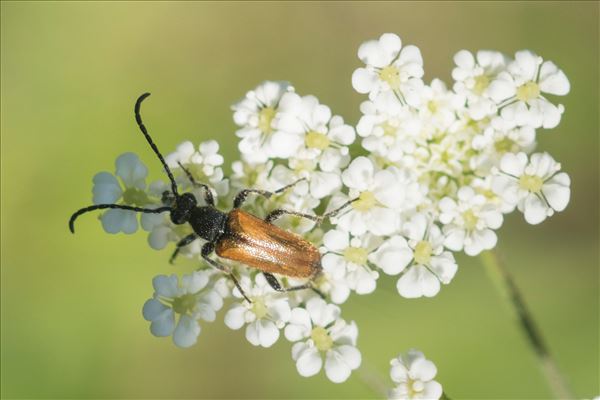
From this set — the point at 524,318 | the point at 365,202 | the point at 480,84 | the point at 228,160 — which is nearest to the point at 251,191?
the point at 365,202

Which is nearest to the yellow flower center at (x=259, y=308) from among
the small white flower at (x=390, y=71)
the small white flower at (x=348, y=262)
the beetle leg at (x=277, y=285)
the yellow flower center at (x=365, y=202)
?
the beetle leg at (x=277, y=285)

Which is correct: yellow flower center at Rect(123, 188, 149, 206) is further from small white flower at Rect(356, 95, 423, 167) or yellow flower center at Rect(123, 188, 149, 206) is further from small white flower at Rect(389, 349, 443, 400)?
small white flower at Rect(389, 349, 443, 400)

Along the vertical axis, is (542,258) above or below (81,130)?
below

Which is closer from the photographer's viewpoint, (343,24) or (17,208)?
(17,208)

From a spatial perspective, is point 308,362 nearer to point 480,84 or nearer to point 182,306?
point 182,306

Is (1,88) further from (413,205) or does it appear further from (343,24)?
(413,205)

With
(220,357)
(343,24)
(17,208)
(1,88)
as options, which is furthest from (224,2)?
(220,357)
